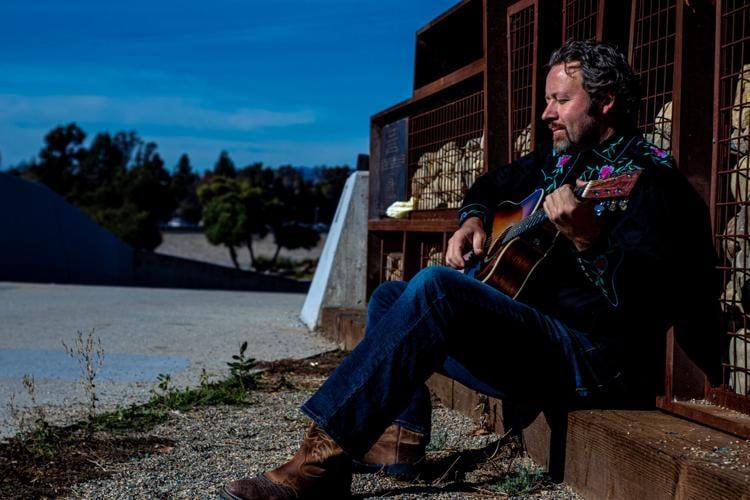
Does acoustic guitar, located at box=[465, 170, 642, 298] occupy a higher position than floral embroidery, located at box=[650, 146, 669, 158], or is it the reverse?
floral embroidery, located at box=[650, 146, 669, 158]

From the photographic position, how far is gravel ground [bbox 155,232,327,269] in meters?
56.8

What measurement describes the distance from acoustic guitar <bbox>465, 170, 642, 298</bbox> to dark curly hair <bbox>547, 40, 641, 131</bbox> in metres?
0.38

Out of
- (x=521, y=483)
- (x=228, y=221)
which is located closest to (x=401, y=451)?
(x=521, y=483)

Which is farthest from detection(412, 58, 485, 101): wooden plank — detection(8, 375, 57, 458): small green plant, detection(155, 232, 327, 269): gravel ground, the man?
detection(155, 232, 327, 269): gravel ground

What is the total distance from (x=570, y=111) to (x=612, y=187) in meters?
0.45

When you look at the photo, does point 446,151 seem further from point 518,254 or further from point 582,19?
point 518,254

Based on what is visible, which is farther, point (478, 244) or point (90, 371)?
point (90, 371)

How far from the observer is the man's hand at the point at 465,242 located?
3551 millimetres

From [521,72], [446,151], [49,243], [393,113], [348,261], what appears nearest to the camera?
[521,72]

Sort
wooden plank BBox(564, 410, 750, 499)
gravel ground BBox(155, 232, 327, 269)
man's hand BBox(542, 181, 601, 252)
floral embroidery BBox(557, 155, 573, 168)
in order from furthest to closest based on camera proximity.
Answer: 1. gravel ground BBox(155, 232, 327, 269)
2. floral embroidery BBox(557, 155, 573, 168)
3. man's hand BBox(542, 181, 601, 252)
4. wooden plank BBox(564, 410, 750, 499)

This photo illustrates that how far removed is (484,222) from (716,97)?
3.26ft

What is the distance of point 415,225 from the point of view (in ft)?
22.1

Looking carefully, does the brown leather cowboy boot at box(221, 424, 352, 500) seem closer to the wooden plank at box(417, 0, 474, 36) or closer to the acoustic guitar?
the acoustic guitar

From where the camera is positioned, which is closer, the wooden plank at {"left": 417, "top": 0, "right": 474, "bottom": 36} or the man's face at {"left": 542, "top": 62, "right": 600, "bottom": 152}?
the man's face at {"left": 542, "top": 62, "right": 600, "bottom": 152}
